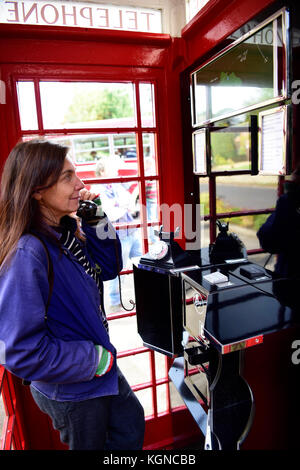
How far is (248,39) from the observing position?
4.53ft

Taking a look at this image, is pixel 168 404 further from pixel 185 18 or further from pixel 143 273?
pixel 185 18

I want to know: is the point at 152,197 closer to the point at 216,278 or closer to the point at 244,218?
the point at 244,218

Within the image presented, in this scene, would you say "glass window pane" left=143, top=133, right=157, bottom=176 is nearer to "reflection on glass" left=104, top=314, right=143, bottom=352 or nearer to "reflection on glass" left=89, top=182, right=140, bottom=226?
"reflection on glass" left=89, top=182, right=140, bottom=226

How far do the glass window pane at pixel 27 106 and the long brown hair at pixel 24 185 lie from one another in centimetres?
64

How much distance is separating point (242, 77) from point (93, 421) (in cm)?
174

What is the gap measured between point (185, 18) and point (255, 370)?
188cm

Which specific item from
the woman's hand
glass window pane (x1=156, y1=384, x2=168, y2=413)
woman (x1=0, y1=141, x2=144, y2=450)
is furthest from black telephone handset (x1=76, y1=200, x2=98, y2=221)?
glass window pane (x1=156, y1=384, x2=168, y2=413)

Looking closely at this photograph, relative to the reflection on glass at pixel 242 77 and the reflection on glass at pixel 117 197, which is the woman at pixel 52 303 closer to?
the reflection on glass at pixel 117 197

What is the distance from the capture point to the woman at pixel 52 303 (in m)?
1.09

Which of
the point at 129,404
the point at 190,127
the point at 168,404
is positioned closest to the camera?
the point at 129,404

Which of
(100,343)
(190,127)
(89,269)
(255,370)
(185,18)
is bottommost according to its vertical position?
(255,370)

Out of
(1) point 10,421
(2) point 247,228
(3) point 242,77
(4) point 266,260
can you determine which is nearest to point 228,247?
(4) point 266,260
